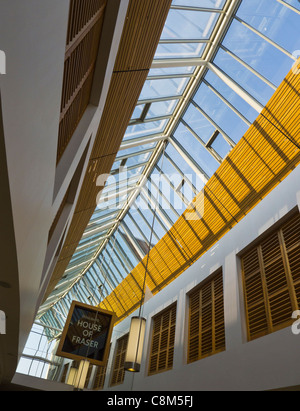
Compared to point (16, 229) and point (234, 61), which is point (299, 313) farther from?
point (234, 61)

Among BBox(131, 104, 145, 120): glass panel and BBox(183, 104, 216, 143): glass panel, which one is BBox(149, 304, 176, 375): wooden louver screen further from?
BBox(131, 104, 145, 120): glass panel

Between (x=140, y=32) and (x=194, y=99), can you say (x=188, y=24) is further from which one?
(x=140, y=32)

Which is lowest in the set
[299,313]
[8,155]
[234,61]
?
[8,155]

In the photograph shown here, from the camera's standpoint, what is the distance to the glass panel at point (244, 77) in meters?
7.83

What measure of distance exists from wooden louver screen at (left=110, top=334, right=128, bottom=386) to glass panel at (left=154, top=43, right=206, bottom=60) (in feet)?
36.8

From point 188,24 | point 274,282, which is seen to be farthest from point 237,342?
point 188,24

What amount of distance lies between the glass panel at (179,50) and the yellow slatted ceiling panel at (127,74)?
2.25 m

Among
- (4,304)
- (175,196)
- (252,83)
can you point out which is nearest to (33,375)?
(175,196)

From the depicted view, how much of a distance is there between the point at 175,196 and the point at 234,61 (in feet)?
16.9

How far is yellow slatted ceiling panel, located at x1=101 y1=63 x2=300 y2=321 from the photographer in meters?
6.70

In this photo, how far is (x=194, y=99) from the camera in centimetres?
1027

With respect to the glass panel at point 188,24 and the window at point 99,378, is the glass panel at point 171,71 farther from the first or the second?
the window at point 99,378

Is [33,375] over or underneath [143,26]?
underneath

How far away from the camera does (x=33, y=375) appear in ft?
55.2
